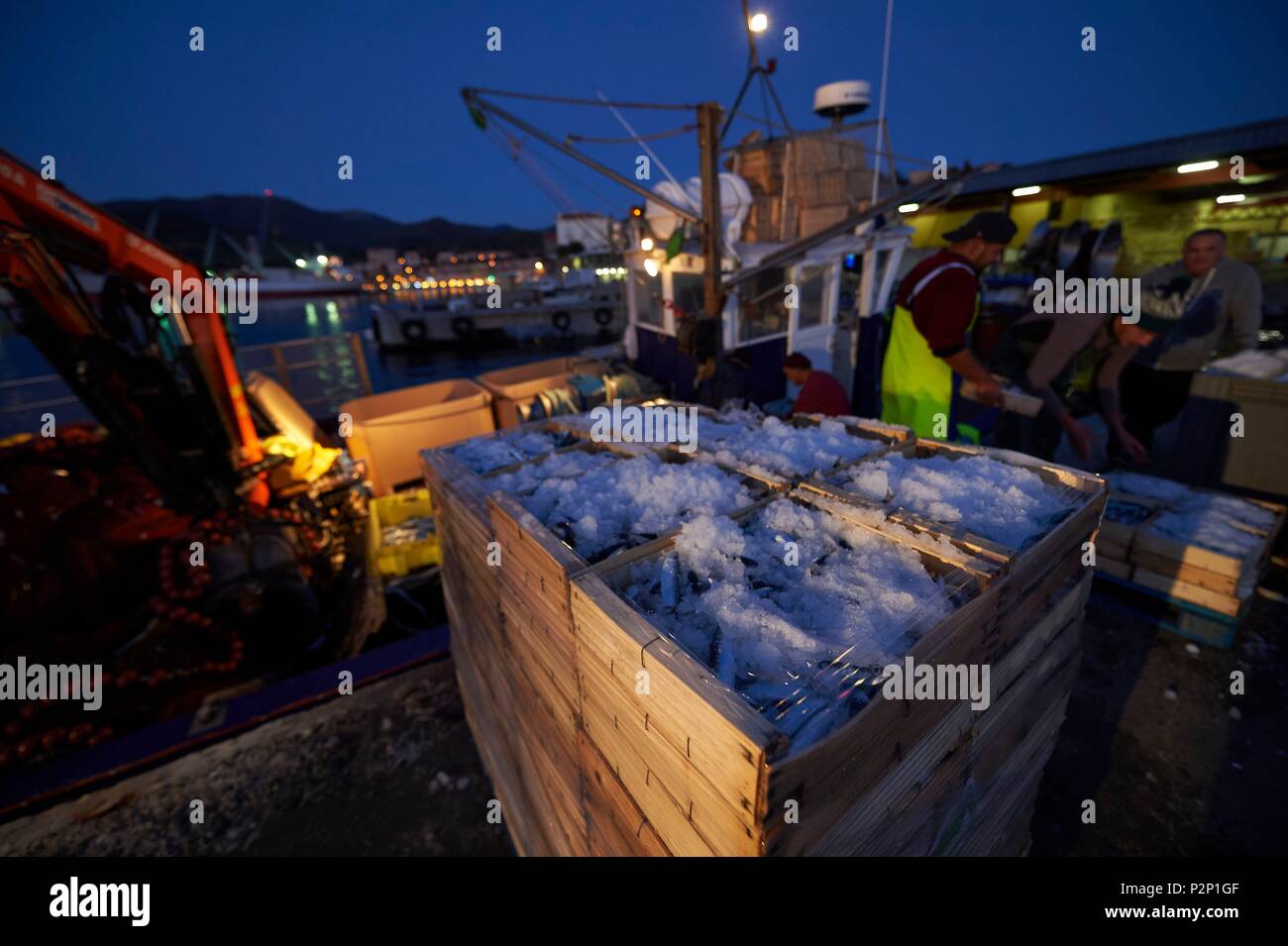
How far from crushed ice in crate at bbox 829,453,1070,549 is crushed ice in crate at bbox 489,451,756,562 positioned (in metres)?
0.53

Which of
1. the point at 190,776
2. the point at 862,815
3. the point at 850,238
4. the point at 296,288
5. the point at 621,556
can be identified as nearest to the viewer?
the point at 862,815

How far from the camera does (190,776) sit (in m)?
3.13

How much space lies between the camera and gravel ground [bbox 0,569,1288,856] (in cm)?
264

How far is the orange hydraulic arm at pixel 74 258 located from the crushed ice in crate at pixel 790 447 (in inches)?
274

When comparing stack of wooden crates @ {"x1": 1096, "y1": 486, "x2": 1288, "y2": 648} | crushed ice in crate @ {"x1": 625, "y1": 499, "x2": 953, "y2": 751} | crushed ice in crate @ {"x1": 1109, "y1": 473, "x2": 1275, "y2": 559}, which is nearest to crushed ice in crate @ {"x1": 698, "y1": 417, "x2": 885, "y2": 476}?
crushed ice in crate @ {"x1": 625, "y1": 499, "x2": 953, "y2": 751}

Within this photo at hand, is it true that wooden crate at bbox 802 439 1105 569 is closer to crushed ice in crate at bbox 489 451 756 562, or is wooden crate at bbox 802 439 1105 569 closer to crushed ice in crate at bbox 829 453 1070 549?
crushed ice in crate at bbox 829 453 1070 549

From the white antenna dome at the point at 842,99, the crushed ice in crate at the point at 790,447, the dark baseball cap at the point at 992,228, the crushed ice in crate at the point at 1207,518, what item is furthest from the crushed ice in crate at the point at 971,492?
the white antenna dome at the point at 842,99

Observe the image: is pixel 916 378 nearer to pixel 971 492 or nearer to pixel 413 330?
pixel 971 492

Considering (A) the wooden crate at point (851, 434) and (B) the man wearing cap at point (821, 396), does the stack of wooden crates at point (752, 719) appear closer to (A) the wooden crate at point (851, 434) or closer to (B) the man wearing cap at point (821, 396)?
(A) the wooden crate at point (851, 434)

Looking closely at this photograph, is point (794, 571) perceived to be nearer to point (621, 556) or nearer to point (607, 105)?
point (621, 556)

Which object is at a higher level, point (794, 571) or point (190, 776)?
point (794, 571)

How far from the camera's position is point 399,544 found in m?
5.71

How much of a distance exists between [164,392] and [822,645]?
27.0 ft
